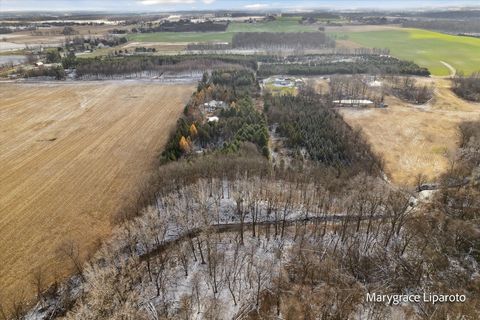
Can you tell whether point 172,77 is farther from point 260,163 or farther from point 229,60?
point 260,163

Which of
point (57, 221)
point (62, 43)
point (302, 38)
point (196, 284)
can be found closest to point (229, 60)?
point (302, 38)

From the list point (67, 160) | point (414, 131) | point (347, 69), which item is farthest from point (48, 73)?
point (414, 131)

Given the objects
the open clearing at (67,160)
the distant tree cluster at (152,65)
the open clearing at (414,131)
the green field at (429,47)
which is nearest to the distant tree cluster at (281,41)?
the green field at (429,47)

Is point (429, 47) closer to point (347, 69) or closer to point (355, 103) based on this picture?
point (347, 69)

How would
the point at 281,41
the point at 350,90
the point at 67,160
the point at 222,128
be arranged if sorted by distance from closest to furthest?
the point at 67,160 < the point at 222,128 < the point at 350,90 < the point at 281,41

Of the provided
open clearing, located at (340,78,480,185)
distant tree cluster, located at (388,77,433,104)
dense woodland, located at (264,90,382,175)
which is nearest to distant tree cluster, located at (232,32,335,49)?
distant tree cluster, located at (388,77,433,104)

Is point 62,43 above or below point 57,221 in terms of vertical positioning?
above
